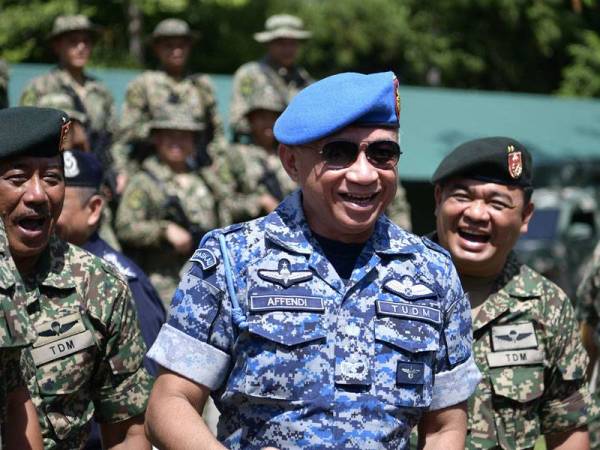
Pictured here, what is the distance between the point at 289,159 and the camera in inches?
153

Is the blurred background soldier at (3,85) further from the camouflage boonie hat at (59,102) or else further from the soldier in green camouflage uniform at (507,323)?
the soldier in green camouflage uniform at (507,323)

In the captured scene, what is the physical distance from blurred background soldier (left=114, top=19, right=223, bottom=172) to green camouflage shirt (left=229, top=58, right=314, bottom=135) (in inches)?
6.6

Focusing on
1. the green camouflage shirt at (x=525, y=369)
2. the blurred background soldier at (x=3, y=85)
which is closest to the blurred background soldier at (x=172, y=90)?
the blurred background soldier at (x=3, y=85)

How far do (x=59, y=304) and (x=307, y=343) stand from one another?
1.19 metres

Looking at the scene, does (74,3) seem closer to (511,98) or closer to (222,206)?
(511,98)

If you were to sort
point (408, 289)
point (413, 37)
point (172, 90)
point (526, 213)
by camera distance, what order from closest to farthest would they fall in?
1. point (408, 289)
2. point (526, 213)
3. point (172, 90)
4. point (413, 37)

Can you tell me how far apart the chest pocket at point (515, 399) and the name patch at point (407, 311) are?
51.7 inches

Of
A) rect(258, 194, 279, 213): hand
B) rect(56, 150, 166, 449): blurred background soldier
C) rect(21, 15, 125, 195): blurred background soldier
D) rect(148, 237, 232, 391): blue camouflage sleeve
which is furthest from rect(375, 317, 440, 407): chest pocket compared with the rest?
rect(21, 15, 125, 195): blurred background soldier

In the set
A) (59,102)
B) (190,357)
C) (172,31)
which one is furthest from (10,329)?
(172,31)

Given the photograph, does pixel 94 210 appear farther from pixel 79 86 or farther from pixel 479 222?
pixel 79 86

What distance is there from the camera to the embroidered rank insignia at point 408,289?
379 cm

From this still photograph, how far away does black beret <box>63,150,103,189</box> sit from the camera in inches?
235

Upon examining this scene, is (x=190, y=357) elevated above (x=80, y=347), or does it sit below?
above

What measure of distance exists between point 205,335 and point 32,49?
17141 mm
